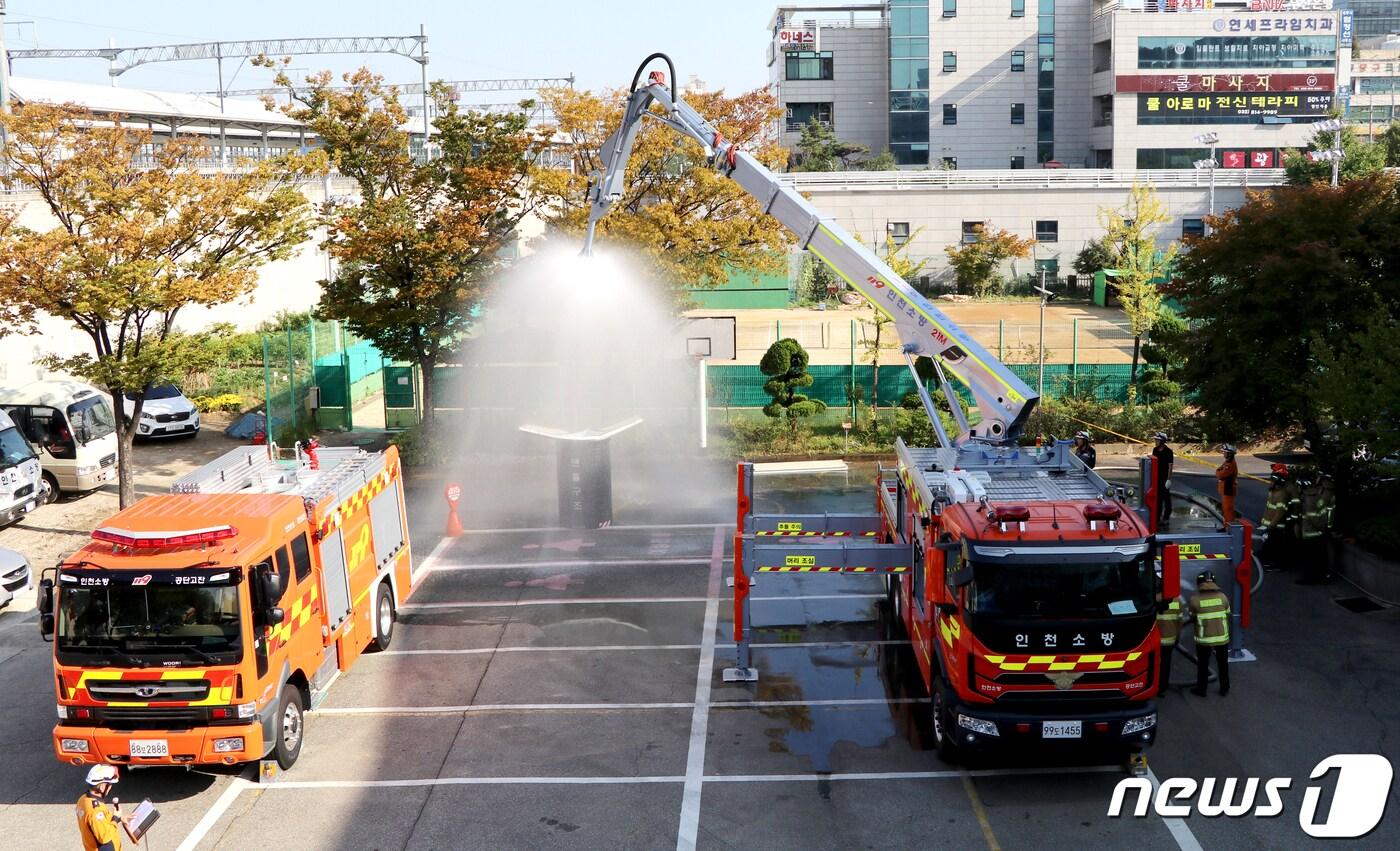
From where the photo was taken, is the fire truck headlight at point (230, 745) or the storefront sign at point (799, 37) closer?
the fire truck headlight at point (230, 745)

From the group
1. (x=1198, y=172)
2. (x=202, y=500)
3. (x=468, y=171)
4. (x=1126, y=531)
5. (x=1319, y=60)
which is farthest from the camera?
(x=1319, y=60)

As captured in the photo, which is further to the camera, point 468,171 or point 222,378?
point 222,378

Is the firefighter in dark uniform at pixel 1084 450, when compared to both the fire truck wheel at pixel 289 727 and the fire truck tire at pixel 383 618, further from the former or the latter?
the fire truck wheel at pixel 289 727

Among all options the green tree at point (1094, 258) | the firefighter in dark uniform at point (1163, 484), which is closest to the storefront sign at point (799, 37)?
the green tree at point (1094, 258)

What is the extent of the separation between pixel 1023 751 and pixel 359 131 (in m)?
19.2

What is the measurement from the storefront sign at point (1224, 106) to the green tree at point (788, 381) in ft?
161

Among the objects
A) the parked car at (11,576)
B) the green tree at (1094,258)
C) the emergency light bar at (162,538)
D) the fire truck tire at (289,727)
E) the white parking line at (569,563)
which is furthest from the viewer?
the green tree at (1094,258)

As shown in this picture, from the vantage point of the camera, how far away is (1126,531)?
1164 centimetres

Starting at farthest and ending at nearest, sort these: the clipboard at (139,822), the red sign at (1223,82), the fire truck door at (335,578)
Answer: the red sign at (1223,82), the fire truck door at (335,578), the clipboard at (139,822)

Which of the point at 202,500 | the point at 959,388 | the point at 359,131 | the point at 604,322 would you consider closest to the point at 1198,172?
the point at 959,388

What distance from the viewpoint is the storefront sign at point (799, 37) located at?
252 ft

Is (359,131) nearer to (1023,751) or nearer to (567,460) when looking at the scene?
(567,460)

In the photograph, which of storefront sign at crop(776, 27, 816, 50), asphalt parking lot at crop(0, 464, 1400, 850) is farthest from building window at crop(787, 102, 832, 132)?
asphalt parking lot at crop(0, 464, 1400, 850)

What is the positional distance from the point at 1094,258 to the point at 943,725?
48.4 meters
